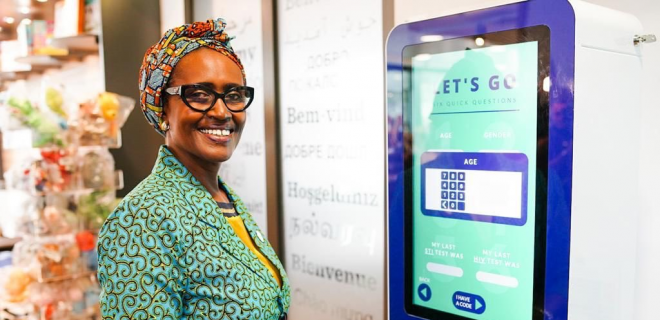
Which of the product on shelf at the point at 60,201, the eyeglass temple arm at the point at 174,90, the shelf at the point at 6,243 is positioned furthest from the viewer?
the shelf at the point at 6,243

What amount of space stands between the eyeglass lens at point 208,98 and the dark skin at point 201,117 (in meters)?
0.01

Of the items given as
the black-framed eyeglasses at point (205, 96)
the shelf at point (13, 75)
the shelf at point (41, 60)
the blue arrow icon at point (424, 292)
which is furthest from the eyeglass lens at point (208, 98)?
the shelf at point (13, 75)

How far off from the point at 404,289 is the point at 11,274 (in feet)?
8.75

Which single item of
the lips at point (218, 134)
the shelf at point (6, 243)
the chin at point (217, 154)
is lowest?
the shelf at point (6, 243)

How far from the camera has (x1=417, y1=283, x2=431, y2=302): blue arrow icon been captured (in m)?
1.48

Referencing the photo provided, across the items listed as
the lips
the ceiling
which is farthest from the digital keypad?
the ceiling

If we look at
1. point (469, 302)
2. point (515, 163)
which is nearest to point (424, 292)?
point (469, 302)

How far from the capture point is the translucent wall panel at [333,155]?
99.3 inches

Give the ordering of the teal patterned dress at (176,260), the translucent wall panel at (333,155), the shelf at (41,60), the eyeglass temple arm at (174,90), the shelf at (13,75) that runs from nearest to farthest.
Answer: the teal patterned dress at (176,260)
the eyeglass temple arm at (174,90)
the translucent wall panel at (333,155)
the shelf at (41,60)
the shelf at (13,75)

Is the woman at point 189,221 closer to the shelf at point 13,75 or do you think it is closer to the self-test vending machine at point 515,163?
the self-test vending machine at point 515,163

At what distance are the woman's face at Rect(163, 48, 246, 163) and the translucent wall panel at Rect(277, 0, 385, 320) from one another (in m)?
1.36

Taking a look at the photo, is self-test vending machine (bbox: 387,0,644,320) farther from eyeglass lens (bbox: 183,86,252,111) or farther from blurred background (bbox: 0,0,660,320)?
blurred background (bbox: 0,0,660,320)

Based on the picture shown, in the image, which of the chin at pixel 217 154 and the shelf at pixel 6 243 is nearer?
the chin at pixel 217 154

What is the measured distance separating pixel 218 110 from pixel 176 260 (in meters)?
0.34
